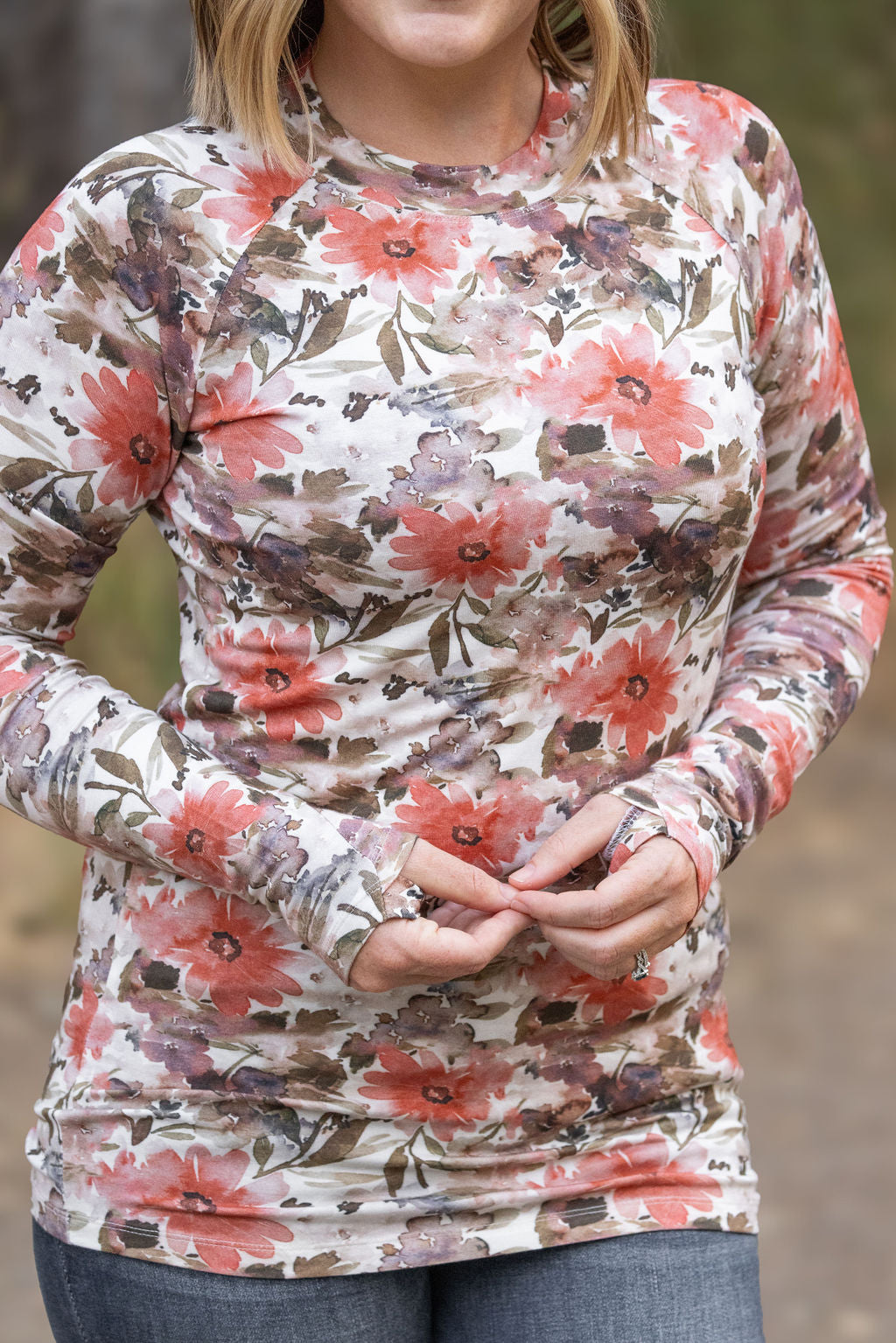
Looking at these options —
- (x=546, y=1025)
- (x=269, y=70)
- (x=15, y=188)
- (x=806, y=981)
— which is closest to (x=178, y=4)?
(x=15, y=188)

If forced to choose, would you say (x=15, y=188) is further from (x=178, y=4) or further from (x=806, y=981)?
(x=806, y=981)

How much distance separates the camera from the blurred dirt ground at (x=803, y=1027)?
8.70 feet

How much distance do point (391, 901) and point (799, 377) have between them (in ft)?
1.67

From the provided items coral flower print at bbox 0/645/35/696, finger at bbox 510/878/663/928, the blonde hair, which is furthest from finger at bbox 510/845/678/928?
the blonde hair

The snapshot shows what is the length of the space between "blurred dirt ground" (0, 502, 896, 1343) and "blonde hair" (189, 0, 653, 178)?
2089 millimetres

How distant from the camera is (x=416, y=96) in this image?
1057 millimetres

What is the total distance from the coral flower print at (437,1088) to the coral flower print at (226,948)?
8 cm

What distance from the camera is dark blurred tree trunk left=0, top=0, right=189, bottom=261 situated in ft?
12.7

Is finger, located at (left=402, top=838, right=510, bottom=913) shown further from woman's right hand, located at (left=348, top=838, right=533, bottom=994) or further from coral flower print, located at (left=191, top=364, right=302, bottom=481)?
coral flower print, located at (left=191, top=364, right=302, bottom=481)

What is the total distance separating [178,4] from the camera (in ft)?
12.7

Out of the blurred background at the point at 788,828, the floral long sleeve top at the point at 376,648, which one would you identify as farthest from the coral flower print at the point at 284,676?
the blurred background at the point at 788,828

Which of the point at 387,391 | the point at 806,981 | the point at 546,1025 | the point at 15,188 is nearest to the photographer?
the point at 387,391

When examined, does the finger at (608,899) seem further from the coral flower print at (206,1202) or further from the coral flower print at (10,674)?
the coral flower print at (10,674)

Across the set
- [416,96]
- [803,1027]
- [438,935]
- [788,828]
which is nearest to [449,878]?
[438,935]
